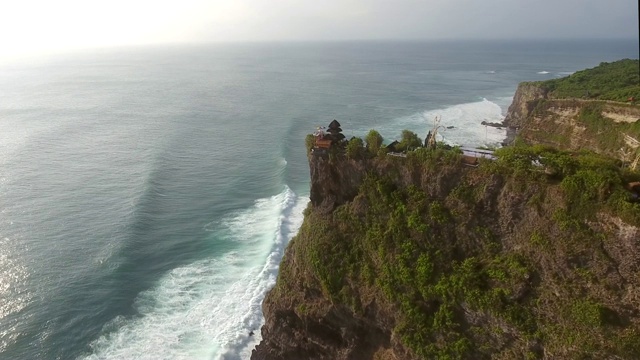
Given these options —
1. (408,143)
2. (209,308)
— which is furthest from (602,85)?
(209,308)

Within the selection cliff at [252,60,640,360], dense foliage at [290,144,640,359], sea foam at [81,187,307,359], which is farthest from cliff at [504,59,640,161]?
sea foam at [81,187,307,359]

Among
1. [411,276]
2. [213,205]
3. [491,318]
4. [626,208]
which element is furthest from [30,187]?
[626,208]

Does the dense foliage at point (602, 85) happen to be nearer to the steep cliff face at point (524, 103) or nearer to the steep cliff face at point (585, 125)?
the steep cliff face at point (524, 103)

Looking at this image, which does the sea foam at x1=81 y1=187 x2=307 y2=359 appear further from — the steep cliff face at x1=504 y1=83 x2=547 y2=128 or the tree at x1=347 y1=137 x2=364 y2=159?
the steep cliff face at x1=504 y1=83 x2=547 y2=128

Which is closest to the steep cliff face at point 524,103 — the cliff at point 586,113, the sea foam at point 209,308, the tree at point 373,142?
the cliff at point 586,113

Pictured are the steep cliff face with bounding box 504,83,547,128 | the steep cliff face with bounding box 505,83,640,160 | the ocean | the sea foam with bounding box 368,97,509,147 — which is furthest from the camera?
the steep cliff face with bounding box 504,83,547,128

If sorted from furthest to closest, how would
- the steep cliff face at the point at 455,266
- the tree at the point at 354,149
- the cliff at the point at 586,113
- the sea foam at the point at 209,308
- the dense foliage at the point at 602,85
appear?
the dense foliage at the point at 602,85
the cliff at the point at 586,113
the sea foam at the point at 209,308
the tree at the point at 354,149
the steep cliff face at the point at 455,266
